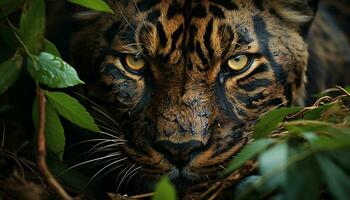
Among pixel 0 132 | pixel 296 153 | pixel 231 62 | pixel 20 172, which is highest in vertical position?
pixel 296 153

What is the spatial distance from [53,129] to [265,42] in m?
1.11

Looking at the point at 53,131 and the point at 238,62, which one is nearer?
the point at 53,131

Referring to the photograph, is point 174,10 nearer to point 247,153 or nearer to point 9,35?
point 9,35

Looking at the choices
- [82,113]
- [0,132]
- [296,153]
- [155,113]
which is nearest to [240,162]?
[296,153]

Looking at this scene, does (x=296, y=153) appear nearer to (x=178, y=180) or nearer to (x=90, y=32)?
(x=178, y=180)

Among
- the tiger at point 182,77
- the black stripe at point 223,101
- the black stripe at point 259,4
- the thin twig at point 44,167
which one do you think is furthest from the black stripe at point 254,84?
the thin twig at point 44,167

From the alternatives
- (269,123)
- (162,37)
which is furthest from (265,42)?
(269,123)

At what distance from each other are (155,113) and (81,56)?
24.5 inches

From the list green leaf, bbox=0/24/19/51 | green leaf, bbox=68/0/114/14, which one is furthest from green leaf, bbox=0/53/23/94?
green leaf, bbox=68/0/114/14

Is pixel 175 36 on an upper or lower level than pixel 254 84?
upper

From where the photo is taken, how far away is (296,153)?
1618mm

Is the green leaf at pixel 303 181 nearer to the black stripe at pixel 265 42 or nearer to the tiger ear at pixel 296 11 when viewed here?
the black stripe at pixel 265 42

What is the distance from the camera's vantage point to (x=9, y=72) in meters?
1.84

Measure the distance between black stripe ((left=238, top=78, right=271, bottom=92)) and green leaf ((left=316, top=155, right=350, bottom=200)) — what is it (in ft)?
3.71
